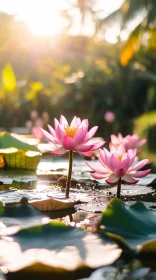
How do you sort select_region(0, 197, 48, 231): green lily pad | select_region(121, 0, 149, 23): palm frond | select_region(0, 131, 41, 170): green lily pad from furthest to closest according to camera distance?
select_region(121, 0, 149, 23): palm frond, select_region(0, 131, 41, 170): green lily pad, select_region(0, 197, 48, 231): green lily pad

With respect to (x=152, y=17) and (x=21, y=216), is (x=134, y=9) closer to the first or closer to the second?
(x=152, y=17)

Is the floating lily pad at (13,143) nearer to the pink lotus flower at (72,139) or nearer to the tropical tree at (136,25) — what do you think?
the pink lotus flower at (72,139)

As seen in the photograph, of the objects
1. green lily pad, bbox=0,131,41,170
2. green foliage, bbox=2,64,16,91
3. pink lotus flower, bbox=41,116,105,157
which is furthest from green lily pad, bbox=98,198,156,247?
green foliage, bbox=2,64,16,91

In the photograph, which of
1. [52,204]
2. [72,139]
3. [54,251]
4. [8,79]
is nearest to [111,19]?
[8,79]

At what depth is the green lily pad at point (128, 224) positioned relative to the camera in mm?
1298

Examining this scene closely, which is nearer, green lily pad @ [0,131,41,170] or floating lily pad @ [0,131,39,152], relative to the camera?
green lily pad @ [0,131,41,170]

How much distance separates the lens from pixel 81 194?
7.03 feet

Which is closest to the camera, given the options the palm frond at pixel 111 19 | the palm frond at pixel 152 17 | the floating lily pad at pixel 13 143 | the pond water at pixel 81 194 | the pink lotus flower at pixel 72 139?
the pond water at pixel 81 194

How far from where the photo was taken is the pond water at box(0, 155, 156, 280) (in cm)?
113

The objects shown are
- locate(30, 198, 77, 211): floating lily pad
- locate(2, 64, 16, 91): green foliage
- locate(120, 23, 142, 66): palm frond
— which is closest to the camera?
locate(30, 198, 77, 211): floating lily pad

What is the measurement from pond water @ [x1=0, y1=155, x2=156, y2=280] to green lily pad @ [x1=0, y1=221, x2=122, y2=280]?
0.17ft

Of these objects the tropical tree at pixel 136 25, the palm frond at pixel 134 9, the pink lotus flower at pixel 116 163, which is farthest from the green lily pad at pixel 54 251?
the palm frond at pixel 134 9

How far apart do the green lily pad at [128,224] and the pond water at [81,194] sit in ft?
0.37

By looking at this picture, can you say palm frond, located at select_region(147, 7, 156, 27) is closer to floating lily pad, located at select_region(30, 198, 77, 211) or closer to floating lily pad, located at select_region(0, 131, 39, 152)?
floating lily pad, located at select_region(0, 131, 39, 152)
